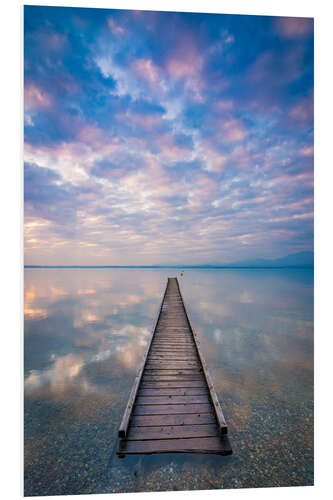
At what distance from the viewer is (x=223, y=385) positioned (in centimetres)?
479

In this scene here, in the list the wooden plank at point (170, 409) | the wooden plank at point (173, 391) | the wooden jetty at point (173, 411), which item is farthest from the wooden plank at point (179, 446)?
the wooden plank at point (173, 391)

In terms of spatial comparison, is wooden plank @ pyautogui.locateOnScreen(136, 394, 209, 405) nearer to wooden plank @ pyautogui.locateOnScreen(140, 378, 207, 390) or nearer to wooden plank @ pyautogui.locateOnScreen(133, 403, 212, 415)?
wooden plank @ pyautogui.locateOnScreen(133, 403, 212, 415)

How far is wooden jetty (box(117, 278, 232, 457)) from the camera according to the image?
2.49 metres

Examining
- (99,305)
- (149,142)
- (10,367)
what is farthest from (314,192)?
(99,305)

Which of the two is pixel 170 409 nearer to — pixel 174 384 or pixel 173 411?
pixel 173 411

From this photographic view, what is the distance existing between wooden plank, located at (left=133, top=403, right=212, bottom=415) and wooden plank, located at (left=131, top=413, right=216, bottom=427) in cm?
6

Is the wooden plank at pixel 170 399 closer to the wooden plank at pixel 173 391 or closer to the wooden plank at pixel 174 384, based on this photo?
the wooden plank at pixel 173 391

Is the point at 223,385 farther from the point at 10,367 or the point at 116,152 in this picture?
the point at 116,152

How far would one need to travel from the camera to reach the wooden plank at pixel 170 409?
9.75 ft

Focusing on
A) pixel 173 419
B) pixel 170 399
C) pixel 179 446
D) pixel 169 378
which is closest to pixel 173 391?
pixel 170 399

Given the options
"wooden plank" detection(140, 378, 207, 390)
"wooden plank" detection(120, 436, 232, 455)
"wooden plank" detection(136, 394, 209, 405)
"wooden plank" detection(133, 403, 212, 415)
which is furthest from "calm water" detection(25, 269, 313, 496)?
"wooden plank" detection(140, 378, 207, 390)

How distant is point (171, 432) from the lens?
2.65 m

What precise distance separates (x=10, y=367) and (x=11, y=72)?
3.92 metres

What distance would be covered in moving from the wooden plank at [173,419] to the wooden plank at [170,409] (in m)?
0.06
